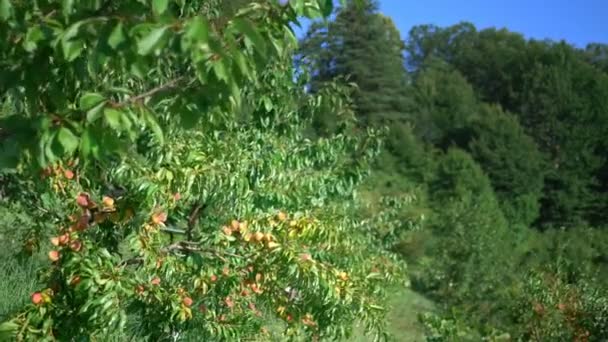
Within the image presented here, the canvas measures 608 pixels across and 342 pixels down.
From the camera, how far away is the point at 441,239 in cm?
1781

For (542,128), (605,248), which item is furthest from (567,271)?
(542,128)

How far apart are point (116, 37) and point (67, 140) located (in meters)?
→ 0.29

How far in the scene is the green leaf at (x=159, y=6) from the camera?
198 cm

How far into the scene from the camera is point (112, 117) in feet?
6.81

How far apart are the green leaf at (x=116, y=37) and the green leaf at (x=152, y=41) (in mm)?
96

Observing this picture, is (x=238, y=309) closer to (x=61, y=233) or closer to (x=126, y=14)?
(x=61, y=233)

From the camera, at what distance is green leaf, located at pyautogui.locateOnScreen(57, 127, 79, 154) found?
2051 millimetres

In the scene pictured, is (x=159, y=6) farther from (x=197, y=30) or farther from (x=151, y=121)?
(x=151, y=121)

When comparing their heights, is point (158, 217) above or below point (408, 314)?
above

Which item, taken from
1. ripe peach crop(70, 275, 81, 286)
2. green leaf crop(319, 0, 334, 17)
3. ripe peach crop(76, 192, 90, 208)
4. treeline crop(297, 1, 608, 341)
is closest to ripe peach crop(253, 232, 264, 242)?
ripe peach crop(76, 192, 90, 208)

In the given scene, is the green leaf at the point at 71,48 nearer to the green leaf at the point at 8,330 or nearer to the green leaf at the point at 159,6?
the green leaf at the point at 159,6

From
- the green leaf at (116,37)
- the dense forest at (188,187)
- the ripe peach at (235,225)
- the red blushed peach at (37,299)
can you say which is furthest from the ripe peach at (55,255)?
the green leaf at (116,37)

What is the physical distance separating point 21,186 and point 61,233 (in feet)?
4.29

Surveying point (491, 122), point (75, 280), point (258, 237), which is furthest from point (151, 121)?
point (491, 122)
